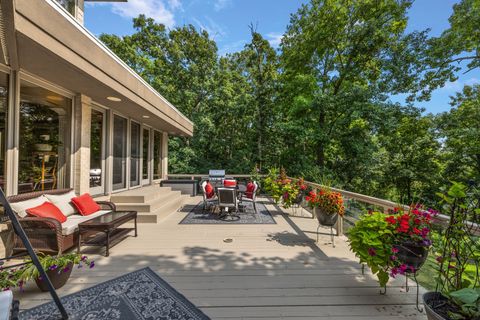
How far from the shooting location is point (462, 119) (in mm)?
9703

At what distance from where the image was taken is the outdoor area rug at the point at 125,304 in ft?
A: 6.40

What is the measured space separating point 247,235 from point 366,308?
2.30m

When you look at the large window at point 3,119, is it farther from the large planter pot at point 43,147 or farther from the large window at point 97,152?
the large window at point 97,152

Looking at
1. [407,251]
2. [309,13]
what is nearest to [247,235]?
[407,251]

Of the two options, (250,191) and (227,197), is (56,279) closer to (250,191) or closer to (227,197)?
(227,197)

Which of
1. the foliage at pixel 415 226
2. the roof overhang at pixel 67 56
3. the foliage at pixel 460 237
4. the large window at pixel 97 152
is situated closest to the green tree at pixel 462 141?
the foliage at pixel 415 226

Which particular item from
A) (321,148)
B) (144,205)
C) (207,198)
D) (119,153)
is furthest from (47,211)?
(321,148)

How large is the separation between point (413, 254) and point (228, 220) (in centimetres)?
373

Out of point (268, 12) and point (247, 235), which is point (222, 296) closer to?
point (247, 235)

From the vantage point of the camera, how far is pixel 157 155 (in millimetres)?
9188

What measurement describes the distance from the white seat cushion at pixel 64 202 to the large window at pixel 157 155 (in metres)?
5.11

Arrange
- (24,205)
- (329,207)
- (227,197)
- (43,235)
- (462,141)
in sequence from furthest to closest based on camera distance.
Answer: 1. (462,141)
2. (227,197)
3. (329,207)
4. (24,205)
5. (43,235)

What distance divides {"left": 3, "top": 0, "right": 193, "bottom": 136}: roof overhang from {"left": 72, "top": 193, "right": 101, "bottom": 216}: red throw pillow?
194 centimetres

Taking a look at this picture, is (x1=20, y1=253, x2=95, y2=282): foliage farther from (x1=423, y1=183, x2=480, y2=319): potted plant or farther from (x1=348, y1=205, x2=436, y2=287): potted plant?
(x1=423, y1=183, x2=480, y2=319): potted plant
